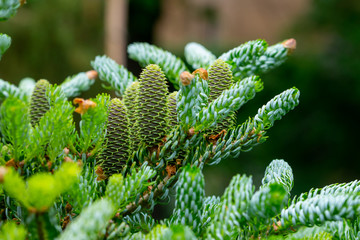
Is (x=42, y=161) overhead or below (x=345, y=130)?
below

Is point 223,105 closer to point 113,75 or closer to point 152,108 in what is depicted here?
point 152,108

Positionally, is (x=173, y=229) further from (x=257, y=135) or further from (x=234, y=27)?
(x=234, y=27)

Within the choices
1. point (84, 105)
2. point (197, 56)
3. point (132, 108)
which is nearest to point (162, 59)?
point (197, 56)

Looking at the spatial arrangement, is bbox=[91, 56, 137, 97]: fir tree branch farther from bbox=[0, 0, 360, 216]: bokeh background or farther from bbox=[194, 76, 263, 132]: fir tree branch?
bbox=[0, 0, 360, 216]: bokeh background

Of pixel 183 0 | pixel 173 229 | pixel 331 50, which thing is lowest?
pixel 173 229

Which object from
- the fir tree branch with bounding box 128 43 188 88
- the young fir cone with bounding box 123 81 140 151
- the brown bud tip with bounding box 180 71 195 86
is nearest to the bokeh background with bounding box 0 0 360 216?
the fir tree branch with bounding box 128 43 188 88

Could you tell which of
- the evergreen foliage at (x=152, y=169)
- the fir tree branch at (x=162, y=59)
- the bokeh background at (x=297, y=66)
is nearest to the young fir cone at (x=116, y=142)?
the evergreen foliage at (x=152, y=169)

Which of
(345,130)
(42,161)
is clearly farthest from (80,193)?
(345,130)
